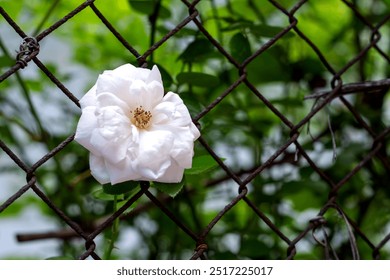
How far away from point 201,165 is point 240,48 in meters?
0.18

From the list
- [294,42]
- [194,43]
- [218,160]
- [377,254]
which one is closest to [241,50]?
[194,43]

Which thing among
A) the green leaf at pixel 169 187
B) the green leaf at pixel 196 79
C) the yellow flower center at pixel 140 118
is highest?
the green leaf at pixel 196 79

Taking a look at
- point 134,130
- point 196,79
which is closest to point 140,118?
point 134,130

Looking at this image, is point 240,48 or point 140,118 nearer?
point 140,118

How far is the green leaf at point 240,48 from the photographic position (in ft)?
2.51

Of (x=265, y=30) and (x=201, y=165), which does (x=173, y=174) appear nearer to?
(x=201, y=165)

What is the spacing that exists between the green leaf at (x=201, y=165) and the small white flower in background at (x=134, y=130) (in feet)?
0.15

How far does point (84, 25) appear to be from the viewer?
4.52ft

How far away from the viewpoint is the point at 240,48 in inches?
30.2

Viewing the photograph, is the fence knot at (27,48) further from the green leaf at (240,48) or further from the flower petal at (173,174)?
the green leaf at (240,48)

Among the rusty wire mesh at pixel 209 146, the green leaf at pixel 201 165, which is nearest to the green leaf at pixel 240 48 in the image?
the rusty wire mesh at pixel 209 146

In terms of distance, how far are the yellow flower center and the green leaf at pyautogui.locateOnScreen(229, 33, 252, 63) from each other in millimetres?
213

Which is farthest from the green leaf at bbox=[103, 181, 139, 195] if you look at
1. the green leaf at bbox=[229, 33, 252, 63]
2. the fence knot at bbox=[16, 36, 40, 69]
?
the green leaf at bbox=[229, 33, 252, 63]
